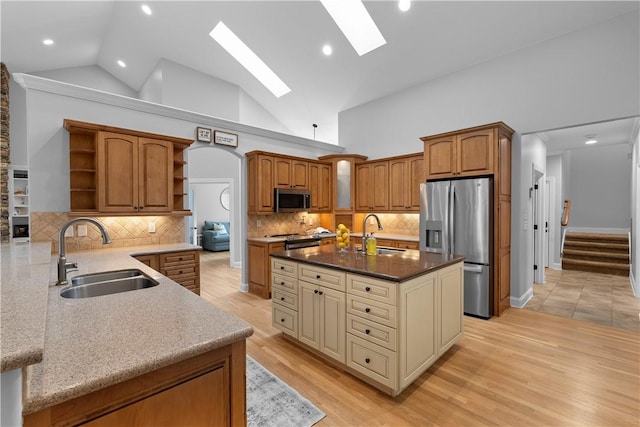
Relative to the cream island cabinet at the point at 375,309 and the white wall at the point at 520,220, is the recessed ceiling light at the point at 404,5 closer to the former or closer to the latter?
the white wall at the point at 520,220

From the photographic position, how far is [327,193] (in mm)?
5945

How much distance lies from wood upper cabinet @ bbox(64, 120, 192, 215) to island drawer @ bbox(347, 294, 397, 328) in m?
2.63

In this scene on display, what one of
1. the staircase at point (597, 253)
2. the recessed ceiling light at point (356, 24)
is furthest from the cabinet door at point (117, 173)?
the staircase at point (597, 253)

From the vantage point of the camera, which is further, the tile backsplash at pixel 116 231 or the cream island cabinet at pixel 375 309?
the tile backsplash at pixel 116 231

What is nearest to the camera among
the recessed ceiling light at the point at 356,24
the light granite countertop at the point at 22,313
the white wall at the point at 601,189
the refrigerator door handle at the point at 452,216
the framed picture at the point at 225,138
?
the light granite countertop at the point at 22,313

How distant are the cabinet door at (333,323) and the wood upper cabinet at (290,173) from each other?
2877 mm

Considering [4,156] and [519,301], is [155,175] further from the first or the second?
[519,301]

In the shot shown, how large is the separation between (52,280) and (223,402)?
1.58m

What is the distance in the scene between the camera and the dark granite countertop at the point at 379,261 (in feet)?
7.18

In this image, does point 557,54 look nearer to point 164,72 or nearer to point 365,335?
point 365,335

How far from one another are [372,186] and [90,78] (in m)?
7.40

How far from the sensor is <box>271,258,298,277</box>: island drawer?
9.52 feet

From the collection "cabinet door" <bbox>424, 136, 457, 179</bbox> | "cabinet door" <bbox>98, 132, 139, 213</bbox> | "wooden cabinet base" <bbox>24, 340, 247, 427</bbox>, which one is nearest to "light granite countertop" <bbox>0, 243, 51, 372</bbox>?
"wooden cabinet base" <bbox>24, 340, 247, 427</bbox>

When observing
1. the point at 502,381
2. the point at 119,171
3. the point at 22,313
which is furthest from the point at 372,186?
the point at 22,313
